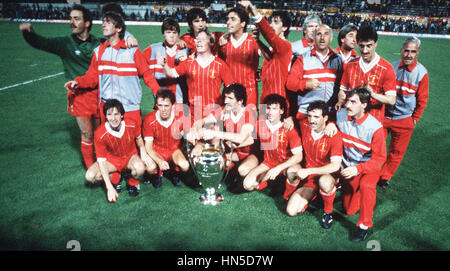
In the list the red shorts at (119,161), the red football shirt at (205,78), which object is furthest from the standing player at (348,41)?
the red shorts at (119,161)

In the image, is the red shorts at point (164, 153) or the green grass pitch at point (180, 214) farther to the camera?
the red shorts at point (164, 153)

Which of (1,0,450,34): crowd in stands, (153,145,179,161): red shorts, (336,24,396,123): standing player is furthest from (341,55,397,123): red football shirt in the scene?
(1,0,450,34): crowd in stands

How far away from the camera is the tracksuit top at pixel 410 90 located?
3563mm

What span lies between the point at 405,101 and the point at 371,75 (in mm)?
804

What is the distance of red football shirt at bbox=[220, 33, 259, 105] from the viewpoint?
3668mm

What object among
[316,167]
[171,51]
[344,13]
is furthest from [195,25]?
[344,13]

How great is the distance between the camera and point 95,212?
320 cm

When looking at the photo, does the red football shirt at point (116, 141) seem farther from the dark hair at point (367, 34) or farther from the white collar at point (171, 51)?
the dark hair at point (367, 34)

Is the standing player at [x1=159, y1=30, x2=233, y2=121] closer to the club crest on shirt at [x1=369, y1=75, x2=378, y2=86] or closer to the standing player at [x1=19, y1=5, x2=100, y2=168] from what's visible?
the standing player at [x1=19, y1=5, x2=100, y2=168]

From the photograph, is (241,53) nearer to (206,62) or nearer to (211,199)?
(206,62)

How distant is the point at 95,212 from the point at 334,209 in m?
2.74

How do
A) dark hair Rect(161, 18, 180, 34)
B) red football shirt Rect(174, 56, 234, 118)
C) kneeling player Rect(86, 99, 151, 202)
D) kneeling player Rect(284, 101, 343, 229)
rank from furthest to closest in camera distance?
1. dark hair Rect(161, 18, 180, 34)
2. red football shirt Rect(174, 56, 234, 118)
3. kneeling player Rect(86, 99, 151, 202)
4. kneeling player Rect(284, 101, 343, 229)

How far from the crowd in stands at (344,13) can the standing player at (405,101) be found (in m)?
22.1

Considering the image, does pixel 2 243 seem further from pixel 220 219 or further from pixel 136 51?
pixel 136 51
